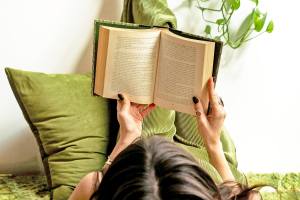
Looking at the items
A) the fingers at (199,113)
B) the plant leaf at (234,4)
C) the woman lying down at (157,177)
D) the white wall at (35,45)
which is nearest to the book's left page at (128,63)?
the fingers at (199,113)

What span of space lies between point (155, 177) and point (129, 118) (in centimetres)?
48

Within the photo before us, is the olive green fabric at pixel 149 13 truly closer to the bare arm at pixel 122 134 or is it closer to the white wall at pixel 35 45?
the white wall at pixel 35 45

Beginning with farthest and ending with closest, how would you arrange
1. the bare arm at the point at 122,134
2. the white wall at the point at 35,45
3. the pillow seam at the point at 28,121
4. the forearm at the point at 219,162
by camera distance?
the white wall at the point at 35,45, the pillow seam at the point at 28,121, the forearm at the point at 219,162, the bare arm at the point at 122,134

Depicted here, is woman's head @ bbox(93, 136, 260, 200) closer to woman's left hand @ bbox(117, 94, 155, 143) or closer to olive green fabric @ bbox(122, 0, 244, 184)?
woman's left hand @ bbox(117, 94, 155, 143)

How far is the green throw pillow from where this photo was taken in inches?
61.3

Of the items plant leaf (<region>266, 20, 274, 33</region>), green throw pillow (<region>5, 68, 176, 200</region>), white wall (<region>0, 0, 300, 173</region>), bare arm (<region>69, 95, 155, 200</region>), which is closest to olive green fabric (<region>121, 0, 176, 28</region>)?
white wall (<region>0, 0, 300, 173</region>)

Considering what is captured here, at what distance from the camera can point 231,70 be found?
217 cm

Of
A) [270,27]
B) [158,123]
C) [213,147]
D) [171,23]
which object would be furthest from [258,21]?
[213,147]

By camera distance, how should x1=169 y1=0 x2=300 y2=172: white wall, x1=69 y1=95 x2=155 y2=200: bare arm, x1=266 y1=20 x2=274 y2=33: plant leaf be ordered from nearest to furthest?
Answer: 1. x1=69 y1=95 x2=155 y2=200: bare arm
2. x1=266 y1=20 x2=274 y2=33: plant leaf
3. x1=169 y1=0 x2=300 y2=172: white wall

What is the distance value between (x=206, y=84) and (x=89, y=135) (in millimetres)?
543

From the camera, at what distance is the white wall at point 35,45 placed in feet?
5.83

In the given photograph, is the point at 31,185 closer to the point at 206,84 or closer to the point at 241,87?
the point at 206,84

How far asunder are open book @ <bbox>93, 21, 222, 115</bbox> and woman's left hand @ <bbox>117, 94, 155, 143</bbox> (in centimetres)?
2

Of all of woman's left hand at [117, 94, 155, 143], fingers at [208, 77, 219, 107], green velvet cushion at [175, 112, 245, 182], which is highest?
fingers at [208, 77, 219, 107]
